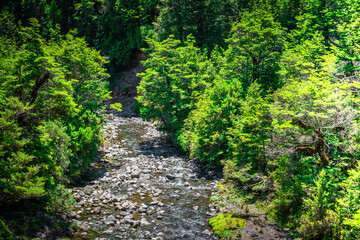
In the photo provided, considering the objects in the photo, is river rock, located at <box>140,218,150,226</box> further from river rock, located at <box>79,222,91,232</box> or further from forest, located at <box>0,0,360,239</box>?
forest, located at <box>0,0,360,239</box>

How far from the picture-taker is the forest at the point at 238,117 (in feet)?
27.3

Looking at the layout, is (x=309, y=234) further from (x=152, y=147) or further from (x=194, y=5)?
(x=194, y=5)

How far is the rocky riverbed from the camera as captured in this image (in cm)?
1017

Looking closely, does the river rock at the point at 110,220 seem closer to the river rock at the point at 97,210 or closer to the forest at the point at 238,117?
the river rock at the point at 97,210

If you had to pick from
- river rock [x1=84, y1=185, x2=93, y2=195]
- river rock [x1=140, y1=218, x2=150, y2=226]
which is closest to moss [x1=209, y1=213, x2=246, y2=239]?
river rock [x1=140, y1=218, x2=150, y2=226]

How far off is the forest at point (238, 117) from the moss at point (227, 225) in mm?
1070

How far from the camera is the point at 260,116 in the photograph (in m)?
11.9

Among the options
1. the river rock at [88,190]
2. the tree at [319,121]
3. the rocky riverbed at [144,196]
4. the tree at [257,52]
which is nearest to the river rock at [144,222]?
the rocky riverbed at [144,196]

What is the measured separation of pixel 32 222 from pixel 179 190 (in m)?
7.70

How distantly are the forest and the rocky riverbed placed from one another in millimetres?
1329

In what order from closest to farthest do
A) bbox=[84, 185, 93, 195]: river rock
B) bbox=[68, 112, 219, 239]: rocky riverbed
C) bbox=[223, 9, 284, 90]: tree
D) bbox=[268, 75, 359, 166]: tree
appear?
bbox=[268, 75, 359, 166]: tree
bbox=[68, 112, 219, 239]: rocky riverbed
bbox=[84, 185, 93, 195]: river rock
bbox=[223, 9, 284, 90]: tree

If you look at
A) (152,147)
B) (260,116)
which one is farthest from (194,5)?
(260,116)

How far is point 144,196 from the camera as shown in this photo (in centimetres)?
1315

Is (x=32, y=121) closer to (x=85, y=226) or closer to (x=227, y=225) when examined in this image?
(x=85, y=226)
